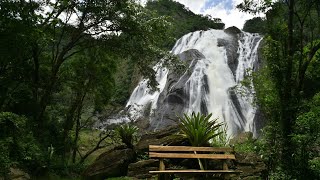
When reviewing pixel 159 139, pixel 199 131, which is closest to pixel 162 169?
pixel 199 131

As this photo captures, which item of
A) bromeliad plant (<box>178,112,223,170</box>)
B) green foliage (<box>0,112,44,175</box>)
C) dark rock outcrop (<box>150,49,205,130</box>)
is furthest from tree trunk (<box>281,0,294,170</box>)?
dark rock outcrop (<box>150,49,205,130</box>)

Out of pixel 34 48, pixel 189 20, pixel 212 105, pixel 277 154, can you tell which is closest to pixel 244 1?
pixel 277 154

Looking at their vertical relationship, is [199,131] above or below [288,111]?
below

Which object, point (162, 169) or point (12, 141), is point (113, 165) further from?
point (162, 169)

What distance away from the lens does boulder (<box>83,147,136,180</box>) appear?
998cm

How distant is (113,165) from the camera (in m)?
10.1

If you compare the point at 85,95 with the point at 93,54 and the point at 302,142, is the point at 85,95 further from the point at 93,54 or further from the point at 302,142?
the point at 302,142

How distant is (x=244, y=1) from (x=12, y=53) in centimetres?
577

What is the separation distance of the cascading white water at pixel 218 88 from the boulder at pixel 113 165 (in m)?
7.16

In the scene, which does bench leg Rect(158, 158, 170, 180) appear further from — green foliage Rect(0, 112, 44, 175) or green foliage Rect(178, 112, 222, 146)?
green foliage Rect(0, 112, 44, 175)

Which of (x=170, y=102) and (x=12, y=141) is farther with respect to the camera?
(x=170, y=102)

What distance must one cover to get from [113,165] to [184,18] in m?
43.6

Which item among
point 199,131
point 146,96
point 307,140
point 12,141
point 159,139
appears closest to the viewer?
point 307,140

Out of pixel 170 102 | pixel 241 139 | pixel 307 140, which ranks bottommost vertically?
pixel 307 140
